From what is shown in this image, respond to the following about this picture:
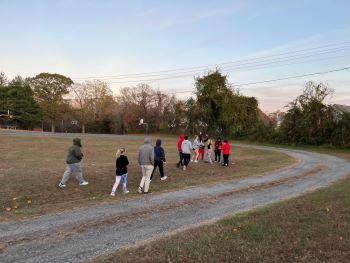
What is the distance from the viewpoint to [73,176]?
15.6 meters

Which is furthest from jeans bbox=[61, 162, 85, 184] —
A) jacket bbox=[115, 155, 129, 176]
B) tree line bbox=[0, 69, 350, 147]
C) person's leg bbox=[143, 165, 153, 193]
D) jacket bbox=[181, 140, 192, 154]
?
tree line bbox=[0, 69, 350, 147]

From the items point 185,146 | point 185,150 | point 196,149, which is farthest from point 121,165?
point 196,149

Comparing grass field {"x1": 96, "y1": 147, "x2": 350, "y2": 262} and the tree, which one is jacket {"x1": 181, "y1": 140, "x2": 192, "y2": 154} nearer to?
grass field {"x1": 96, "y1": 147, "x2": 350, "y2": 262}

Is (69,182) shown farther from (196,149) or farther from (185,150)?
(196,149)

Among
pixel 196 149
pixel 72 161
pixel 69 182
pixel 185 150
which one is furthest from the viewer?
pixel 196 149

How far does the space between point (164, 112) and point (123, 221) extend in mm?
61740

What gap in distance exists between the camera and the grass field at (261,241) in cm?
590

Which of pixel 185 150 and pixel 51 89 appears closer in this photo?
pixel 185 150

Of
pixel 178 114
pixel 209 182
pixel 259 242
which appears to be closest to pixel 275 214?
pixel 259 242

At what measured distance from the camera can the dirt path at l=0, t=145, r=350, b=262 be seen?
6664mm

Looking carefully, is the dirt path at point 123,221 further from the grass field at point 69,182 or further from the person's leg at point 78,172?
the person's leg at point 78,172

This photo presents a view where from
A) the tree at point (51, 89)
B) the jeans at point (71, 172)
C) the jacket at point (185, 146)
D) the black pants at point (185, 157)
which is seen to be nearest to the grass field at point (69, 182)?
the jeans at point (71, 172)

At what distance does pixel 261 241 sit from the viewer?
667 cm

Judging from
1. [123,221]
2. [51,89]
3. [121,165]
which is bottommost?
[123,221]
